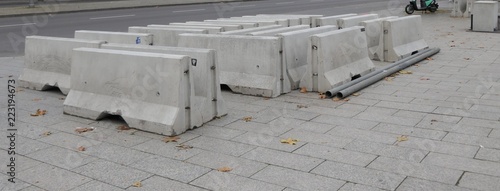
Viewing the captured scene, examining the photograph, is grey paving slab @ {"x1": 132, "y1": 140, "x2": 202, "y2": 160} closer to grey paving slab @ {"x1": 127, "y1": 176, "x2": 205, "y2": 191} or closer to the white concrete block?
grey paving slab @ {"x1": 127, "y1": 176, "x2": 205, "y2": 191}

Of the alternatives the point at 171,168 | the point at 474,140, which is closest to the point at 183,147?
the point at 171,168

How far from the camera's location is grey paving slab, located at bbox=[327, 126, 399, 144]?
5582mm

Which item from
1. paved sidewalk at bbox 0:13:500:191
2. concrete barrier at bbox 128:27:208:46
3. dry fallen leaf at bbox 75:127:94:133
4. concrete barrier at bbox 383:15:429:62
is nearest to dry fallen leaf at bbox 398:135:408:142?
paved sidewalk at bbox 0:13:500:191

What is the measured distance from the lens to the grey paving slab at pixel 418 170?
4.46 metres

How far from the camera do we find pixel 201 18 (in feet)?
73.9

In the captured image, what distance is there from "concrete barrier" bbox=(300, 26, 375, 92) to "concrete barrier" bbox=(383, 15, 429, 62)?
1.86m

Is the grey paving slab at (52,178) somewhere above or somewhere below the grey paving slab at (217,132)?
below

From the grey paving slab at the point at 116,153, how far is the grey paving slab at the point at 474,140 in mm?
3181

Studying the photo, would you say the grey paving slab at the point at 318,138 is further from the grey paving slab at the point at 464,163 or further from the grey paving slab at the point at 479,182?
the grey paving slab at the point at 479,182

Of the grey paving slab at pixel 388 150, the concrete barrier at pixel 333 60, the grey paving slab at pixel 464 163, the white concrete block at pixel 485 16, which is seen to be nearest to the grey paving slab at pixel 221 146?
the grey paving slab at pixel 388 150

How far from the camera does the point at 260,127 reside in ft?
20.2

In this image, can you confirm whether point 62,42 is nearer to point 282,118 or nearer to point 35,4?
point 282,118

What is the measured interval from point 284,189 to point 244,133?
5.59 ft

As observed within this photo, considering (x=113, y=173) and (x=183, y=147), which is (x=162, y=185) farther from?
(x=183, y=147)
